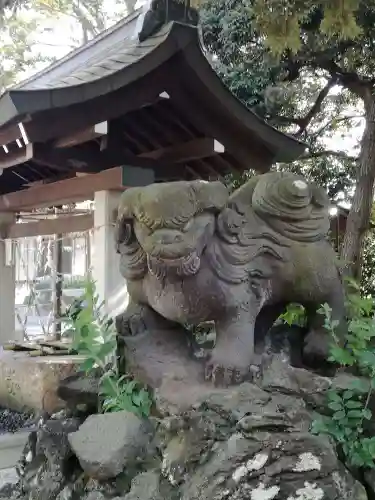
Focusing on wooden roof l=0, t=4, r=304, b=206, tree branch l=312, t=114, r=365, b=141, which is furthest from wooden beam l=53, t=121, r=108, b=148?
tree branch l=312, t=114, r=365, b=141

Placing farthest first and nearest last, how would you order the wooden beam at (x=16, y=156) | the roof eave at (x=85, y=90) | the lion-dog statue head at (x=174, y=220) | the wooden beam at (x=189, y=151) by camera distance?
the wooden beam at (x=189, y=151), the wooden beam at (x=16, y=156), the roof eave at (x=85, y=90), the lion-dog statue head at (x=174, y=220)

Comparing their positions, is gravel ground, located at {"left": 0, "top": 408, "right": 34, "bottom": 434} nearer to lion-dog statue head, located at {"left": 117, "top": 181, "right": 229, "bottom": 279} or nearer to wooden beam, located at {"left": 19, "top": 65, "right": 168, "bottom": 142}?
wooden beam, located at {"left": 19, "top": 65, "right": 168, "bottom": 142}

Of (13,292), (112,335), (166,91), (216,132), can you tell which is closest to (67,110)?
(166,91)

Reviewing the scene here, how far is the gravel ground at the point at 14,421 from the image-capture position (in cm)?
417

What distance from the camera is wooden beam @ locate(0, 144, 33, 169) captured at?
3.94 m

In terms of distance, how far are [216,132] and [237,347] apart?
262 centimetres

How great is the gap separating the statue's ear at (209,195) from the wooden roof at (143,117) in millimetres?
1787

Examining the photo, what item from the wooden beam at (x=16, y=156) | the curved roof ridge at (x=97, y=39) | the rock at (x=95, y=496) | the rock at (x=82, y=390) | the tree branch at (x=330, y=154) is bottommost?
the rock at (x=95, y=496)

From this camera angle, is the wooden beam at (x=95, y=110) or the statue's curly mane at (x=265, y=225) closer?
the statue's curly mane at (x=265, y=225)

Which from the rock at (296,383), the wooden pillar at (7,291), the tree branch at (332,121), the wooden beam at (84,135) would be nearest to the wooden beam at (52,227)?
the wooden pillar at (7,291)

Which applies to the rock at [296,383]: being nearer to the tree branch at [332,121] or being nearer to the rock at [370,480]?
the rock at [370,480]

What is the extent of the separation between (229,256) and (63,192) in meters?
3.02

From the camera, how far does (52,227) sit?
17.8 ft

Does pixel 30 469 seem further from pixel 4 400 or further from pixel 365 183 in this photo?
pixel 365 183
